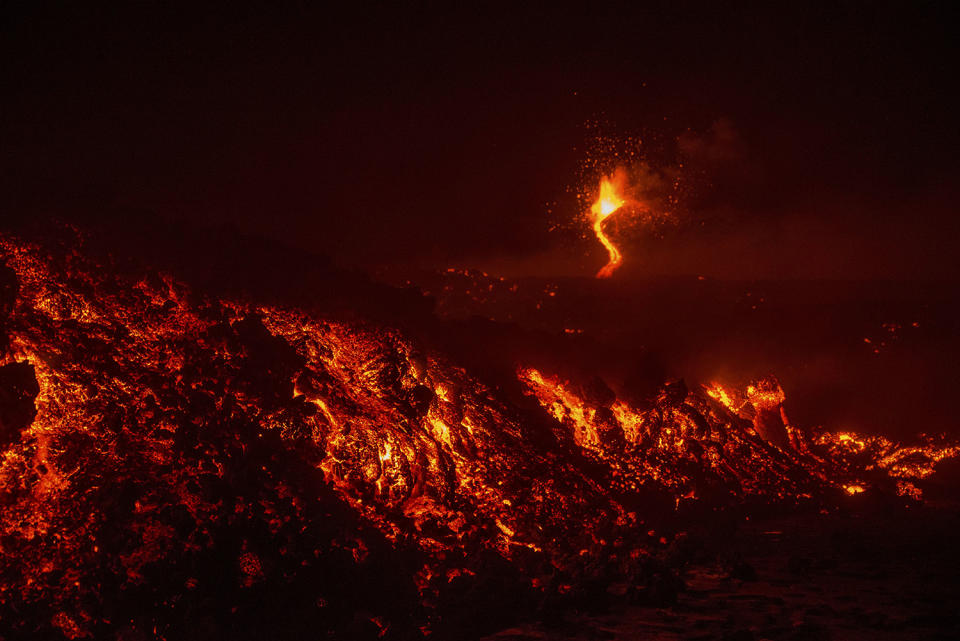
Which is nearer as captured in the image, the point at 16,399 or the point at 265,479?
the point at 16,399

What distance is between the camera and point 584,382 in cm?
2178

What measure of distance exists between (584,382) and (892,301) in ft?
145

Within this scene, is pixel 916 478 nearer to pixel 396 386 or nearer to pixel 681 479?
pixel 681 479

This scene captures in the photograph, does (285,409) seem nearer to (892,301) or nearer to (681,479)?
(681,479)

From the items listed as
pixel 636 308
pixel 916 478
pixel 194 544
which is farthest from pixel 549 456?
pixel 636 308

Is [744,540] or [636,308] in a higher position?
[636,308]

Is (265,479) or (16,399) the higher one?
(16,399)

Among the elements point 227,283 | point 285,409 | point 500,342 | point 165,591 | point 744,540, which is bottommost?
point 165,591

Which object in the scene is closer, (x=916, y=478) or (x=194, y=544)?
(x=194, y=544)

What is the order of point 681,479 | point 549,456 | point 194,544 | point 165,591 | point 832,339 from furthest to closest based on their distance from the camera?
1. point 832,339
2. point 681,479
3. point 549,456
4. point 194,544
5. point 165,591

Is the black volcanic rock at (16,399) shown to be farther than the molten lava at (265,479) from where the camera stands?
Yes

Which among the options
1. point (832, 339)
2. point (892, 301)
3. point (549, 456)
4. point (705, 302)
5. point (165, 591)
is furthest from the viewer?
point (705, 302)

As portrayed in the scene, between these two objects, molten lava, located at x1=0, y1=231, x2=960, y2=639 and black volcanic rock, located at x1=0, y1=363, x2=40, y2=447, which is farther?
black volcanic rock, located at x1=0, y1=363, x2=40, y2=447

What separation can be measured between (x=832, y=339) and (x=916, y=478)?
58.6 ft
